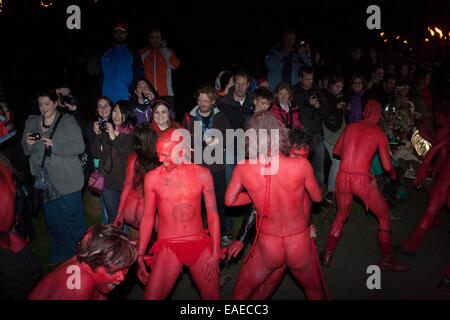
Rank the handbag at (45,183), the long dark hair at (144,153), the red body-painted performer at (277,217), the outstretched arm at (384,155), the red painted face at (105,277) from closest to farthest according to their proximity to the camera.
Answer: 1. the red painted face at (105,277)
2. the red body-painted performer at (277,217)
3. the long dark hair at (144,153)
4. the outstretched arm at (384,155)
5. the handbag at (45,183)

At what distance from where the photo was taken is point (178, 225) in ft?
12.4

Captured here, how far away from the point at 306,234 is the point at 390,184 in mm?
4120

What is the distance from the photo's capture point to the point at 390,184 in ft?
23.7

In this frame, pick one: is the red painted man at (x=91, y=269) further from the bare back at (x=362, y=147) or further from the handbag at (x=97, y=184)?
the bare back at (x=362, y=147)

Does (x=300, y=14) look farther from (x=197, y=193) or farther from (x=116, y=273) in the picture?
(x=116, y=273)

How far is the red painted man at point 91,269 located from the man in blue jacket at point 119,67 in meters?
4.69

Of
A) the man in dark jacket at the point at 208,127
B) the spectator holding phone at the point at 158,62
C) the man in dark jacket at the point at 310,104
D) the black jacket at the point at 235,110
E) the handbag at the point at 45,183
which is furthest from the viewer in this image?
the spectator holding phone at the point at 158,62

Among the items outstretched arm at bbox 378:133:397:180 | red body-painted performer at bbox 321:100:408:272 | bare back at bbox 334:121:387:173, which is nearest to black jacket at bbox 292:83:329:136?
red body-painted performer at bbox 321:100:408:272

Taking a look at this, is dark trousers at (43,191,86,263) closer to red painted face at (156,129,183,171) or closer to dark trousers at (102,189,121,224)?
dark trousers at (102,189,121,224)

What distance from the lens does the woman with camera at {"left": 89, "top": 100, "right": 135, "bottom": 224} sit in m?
5.25

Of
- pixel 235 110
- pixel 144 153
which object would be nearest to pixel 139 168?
pixel 144 153

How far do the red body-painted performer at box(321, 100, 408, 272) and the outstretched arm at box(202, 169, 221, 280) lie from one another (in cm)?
209

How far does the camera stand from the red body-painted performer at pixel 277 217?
11.8 ft

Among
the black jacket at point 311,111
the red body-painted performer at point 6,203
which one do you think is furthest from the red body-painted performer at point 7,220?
the black jacket at point 311,111
